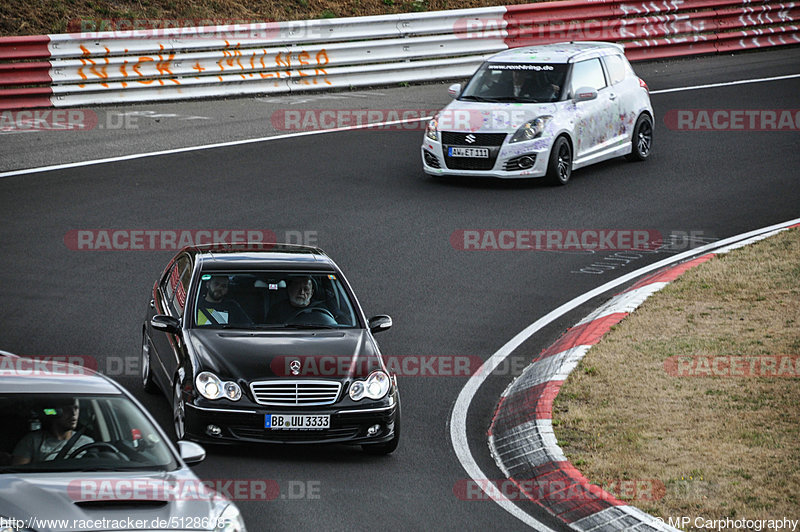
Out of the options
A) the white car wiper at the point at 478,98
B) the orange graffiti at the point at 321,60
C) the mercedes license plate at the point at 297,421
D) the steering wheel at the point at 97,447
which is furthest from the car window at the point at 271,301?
→ the orange graffiti at the point at 321,60

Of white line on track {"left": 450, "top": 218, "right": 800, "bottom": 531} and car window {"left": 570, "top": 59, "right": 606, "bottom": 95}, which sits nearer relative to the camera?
white line on track {"left": 450, "top": 218, "right": 800, "bottom": 531}

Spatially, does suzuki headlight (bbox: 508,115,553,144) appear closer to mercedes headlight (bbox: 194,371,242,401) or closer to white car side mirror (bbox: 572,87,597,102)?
white car side mirror (bbox: 572,87,597,102)

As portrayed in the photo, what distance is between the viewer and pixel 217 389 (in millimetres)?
9422

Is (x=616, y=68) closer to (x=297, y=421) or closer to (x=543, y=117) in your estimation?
(x=543, y=117)

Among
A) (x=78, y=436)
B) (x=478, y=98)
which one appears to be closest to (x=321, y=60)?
(x=478, y=98)

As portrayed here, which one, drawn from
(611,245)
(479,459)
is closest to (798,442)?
(479,459)

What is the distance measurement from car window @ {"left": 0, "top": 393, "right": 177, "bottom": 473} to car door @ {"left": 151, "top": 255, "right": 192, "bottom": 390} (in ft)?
9.36

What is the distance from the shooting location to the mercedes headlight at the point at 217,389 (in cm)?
941

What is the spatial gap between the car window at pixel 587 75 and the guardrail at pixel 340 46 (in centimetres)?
622

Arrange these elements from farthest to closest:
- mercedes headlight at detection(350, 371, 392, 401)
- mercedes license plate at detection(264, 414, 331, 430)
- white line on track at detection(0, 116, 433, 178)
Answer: white line on track at detection(0, 116, 433, 178) → mercedes headlight at detection(350, 371, 392, 401) → mercedes license plate at detection(264, 414, 331, 430)

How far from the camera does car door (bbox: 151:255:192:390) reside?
10.1m

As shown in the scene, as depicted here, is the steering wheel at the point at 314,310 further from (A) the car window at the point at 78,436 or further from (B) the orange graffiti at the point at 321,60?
(B) the orange graffiti at the point at 321,60

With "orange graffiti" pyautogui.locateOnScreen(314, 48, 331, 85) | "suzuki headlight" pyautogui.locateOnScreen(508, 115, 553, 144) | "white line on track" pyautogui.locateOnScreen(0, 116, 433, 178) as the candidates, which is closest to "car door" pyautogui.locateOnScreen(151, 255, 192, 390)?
"white line on track" pyautogui.locateOnScreen(0, 116, 433, 178)

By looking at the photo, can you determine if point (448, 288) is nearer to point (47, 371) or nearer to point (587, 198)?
point (587, 198)
